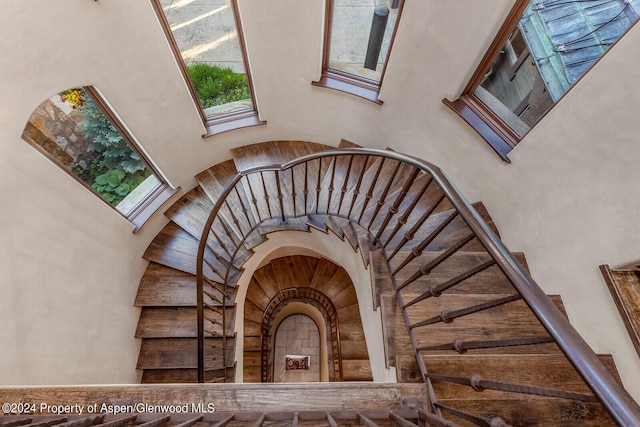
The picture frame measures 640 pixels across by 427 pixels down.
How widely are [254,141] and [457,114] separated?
254 cm

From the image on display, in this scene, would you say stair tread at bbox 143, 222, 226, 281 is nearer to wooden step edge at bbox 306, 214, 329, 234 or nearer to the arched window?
the arched window

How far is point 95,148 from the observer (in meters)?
2.79

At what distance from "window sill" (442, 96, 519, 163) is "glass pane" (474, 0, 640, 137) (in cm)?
A: 6

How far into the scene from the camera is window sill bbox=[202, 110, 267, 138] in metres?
3.83

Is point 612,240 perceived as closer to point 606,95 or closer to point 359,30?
point 606,95

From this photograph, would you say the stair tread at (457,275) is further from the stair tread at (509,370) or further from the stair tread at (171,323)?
the stair tread at (171,323)

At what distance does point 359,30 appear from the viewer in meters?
3.18

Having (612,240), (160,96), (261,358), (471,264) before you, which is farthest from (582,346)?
(261,358)

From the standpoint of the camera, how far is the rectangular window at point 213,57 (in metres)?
2.85

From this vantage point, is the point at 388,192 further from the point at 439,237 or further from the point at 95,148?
the point at 95,148

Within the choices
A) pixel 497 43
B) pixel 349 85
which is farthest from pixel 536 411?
pixel 349 85

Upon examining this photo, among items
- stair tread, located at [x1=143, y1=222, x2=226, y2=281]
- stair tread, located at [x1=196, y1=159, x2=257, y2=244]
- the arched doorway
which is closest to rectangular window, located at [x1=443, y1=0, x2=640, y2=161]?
stair tread, located at [x1=196, y1=159, x2=257, y2=244]

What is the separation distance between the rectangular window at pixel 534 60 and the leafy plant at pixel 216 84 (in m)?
2.21

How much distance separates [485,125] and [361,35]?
1508 millimetres
